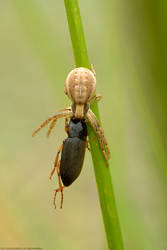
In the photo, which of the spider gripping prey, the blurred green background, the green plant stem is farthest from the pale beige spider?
the blurred green background

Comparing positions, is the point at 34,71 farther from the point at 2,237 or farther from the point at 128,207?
the point at 128,207

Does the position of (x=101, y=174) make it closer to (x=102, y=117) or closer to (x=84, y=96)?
(x=84, y=96)

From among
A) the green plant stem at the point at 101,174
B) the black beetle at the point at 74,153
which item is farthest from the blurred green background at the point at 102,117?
the green plant stem at the point at 101,174

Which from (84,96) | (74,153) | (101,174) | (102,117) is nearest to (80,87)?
(84,96)

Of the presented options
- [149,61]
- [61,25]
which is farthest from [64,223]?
[61,25]

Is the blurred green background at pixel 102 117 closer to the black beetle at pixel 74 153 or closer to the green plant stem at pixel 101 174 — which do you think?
the black beetle at pixel 74 153
